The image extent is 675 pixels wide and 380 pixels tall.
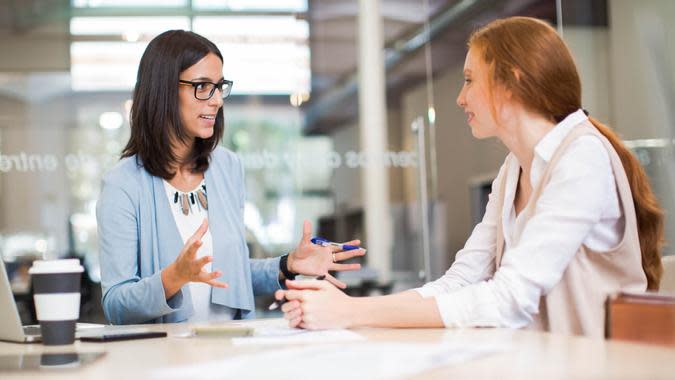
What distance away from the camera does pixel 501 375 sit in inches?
45.8

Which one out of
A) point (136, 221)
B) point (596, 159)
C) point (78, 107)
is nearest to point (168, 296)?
point (136, 221)

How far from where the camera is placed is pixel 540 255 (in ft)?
5.98

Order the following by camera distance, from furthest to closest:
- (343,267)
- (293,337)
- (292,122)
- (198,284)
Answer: (292,122) < (198,284) < (343,267) < (293,337)

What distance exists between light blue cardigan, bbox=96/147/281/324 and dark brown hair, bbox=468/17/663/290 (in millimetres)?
1050

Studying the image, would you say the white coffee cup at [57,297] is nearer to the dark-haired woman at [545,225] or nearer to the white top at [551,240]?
the dark-haired woman at [545,225]

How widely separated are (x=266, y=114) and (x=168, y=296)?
13.1 feet

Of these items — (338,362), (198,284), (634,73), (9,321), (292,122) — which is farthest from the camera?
(292,122)

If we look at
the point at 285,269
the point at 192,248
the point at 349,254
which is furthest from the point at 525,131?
the point at 285,269

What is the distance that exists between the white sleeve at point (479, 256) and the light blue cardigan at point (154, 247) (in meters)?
0.73

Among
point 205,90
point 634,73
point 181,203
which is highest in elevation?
point 634,73

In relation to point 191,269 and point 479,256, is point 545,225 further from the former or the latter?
point 191,269

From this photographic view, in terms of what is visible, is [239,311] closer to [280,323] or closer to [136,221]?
[136,221]

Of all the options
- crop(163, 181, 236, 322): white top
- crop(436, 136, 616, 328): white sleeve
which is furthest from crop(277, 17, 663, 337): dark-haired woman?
crop(163, 181, 236, 322): white top

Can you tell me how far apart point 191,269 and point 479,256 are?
73cm
